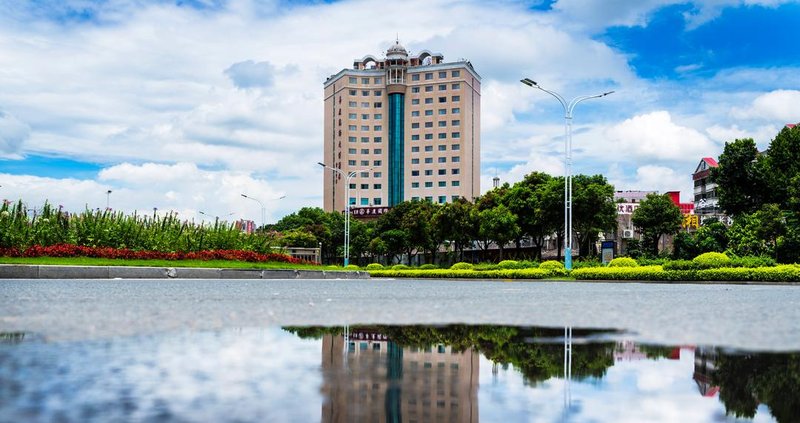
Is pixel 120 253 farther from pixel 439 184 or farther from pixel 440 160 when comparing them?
pixel 440 160

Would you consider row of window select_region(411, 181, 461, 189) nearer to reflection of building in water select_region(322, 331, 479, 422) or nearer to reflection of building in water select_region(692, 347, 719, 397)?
reflection of building in water select_region(692, 347, 719, 397)

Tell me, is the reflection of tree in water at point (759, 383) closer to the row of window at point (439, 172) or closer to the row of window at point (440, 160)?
the row of window at point (439, 172)

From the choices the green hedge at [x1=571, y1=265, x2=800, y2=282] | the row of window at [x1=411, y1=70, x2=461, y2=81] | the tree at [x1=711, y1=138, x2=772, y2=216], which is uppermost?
the row of window at [x1=411, y1=70, x2=461, y2=81]

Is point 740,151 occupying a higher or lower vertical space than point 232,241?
higher

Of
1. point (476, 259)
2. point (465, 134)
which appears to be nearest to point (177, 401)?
point (476, 259)

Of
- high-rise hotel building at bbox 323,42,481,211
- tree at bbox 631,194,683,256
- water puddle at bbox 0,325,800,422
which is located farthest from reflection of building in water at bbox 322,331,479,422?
high-rise hotel building at bbox 323,42,481,211

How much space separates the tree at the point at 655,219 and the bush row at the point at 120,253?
4466cm

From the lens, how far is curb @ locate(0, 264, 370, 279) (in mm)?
17734

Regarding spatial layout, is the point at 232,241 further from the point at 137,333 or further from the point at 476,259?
the point at 476,259

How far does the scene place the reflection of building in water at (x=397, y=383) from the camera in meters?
2.45

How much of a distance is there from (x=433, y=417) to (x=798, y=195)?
40987 mm

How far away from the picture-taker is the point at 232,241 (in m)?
30.1

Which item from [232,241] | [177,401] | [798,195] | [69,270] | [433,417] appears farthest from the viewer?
[798,195]

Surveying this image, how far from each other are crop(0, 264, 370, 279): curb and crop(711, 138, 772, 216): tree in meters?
34.5
